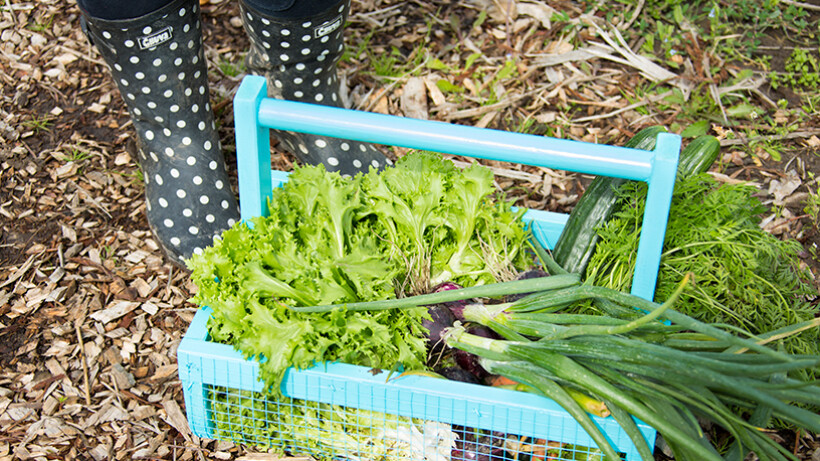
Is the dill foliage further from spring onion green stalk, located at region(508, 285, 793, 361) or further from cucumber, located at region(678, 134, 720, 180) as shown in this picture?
spring onion green stalk, located at region(508, 285, 793, 361)

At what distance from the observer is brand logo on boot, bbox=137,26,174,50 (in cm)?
200

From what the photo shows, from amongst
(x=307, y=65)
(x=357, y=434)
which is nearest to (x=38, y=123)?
(x=307, y=65)

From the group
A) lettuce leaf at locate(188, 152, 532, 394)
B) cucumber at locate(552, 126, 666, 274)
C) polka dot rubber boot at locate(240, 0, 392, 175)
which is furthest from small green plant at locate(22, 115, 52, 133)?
cucumber at locate(552, 126, 666, 274)

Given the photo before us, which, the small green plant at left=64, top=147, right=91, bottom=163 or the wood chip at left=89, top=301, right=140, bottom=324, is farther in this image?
the small green plant at left=64, top=147, right=91, bottom=163

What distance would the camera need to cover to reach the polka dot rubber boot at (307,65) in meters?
2.18

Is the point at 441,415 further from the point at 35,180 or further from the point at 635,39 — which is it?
the point at 635,39

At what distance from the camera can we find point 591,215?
72.1 inches

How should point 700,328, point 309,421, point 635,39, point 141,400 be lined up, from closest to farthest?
point 700,328, point 309,421, point 141,400, point 635,39

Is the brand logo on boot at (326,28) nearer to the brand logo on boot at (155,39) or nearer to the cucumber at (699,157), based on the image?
the brand logo on boot at (155,39)

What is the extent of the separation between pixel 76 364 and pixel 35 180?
81 cm

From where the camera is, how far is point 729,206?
71.0 inches

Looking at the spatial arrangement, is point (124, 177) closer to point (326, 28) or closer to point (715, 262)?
point (326, 28)

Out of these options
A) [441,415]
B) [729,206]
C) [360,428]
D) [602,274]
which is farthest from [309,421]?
[729,206]

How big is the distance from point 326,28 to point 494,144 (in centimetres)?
88
